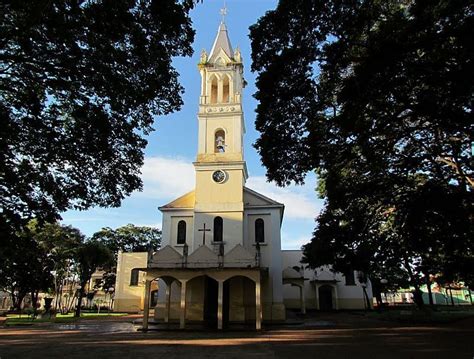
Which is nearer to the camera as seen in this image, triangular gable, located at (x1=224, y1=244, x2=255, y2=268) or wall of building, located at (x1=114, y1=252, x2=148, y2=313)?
triangular gable, located at (x1=224, y1=244, x2=255, y2=268)

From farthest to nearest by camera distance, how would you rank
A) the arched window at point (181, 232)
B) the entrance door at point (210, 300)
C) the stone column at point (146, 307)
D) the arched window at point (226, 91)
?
the arched window at point (226, 91), the arched window at point (181, 232), the entrance door at point (210, 300), the stone column at point (146, 307)

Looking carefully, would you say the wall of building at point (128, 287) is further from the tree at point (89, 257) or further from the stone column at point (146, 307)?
the stone column at point (146, 307)

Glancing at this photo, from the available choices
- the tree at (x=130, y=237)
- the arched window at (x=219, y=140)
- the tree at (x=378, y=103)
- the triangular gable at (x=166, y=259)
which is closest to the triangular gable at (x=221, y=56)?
the arched window at (x=219, y=140)

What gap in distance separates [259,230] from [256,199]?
7.27 ft

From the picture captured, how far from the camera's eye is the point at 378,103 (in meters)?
10.1

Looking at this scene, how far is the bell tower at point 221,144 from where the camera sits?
2509cm

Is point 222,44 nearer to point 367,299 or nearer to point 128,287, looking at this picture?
point 128,287

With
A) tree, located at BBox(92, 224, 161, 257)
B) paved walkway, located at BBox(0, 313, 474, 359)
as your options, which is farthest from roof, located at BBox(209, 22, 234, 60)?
tree, located at BBox(92, 224, 161, 257)

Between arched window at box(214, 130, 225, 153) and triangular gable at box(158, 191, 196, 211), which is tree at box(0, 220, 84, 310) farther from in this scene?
arched window at box(214, 130, 225, 153)

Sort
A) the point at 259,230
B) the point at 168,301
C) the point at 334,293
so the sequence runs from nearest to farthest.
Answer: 1. the point at 168,301
2. the point at 259,230
3. the point at 334,293

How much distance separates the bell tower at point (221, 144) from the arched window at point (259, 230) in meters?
1.65

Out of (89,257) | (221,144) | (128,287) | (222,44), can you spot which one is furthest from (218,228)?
(128,287)

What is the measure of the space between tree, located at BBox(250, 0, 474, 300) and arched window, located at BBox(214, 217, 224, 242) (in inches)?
419

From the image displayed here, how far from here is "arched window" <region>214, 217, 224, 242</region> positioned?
24969 millimetres
